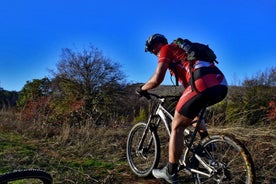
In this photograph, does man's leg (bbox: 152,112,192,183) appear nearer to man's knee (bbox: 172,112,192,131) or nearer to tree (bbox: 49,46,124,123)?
man's knee (bbox: 172,112,192,131)

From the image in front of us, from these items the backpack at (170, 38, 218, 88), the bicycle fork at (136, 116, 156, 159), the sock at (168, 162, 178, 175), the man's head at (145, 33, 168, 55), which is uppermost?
the man's head at (145, 33, 168, 55)

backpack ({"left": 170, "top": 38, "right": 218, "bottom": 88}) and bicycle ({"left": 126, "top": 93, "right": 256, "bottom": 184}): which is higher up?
backpack ({"left": 170, "top": 38, "right": 218, "bottom": 88})

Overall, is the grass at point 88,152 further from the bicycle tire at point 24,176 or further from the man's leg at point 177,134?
the bicycle tire at point 24,176

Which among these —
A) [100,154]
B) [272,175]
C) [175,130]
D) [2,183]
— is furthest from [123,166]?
[2,183]

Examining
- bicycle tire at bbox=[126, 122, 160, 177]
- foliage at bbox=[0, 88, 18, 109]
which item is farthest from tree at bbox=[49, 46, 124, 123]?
bicycle tire at bbox=[126, 122, 160, 177]

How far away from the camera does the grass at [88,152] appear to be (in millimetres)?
5535

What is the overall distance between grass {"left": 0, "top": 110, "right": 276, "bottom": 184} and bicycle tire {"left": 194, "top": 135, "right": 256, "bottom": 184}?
549mm

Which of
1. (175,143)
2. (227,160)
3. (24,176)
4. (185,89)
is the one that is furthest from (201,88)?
(24,176)

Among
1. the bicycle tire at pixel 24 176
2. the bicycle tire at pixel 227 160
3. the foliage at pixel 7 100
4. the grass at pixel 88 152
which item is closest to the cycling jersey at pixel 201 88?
the bicycle tire at pixel 227 160

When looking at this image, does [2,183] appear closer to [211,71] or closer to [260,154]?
[211,71]

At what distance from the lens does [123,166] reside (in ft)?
20.5

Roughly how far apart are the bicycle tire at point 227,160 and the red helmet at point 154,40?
1.43m

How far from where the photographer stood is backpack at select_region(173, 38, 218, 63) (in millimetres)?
4637

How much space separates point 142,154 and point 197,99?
5.84 feet
